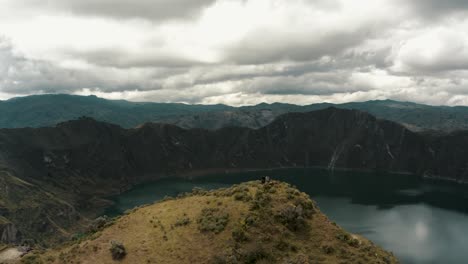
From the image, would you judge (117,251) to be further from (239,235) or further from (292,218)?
(292,218)

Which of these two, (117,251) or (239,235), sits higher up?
(239,235)

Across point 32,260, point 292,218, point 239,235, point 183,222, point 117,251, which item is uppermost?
point 292,218

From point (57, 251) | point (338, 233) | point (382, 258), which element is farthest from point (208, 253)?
point (57, 251)

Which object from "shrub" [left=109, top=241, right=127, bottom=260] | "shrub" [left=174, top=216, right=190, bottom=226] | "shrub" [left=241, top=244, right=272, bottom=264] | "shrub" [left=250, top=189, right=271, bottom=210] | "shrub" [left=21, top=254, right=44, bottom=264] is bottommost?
"shrub" [left=21, top=254, right=44, bottom=264]

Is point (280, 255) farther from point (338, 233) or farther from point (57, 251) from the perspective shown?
point (57, 251)

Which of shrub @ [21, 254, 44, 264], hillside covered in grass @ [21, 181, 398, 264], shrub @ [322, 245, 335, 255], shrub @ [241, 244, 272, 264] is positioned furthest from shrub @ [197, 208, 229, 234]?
shrub @ [21, 254, 44, 264]

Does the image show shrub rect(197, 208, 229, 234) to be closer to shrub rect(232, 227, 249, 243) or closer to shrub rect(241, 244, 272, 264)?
shrub rect(232, 227, 249, 243)

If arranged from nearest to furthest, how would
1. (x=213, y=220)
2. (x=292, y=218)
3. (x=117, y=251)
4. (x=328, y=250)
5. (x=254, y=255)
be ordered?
(x=254, y=255) < (x=328, y=250) < (x=117, y=251) < (x=292, y=218) < (x=213, y=220)

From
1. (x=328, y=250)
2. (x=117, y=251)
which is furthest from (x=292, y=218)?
(x=117, y=251)
